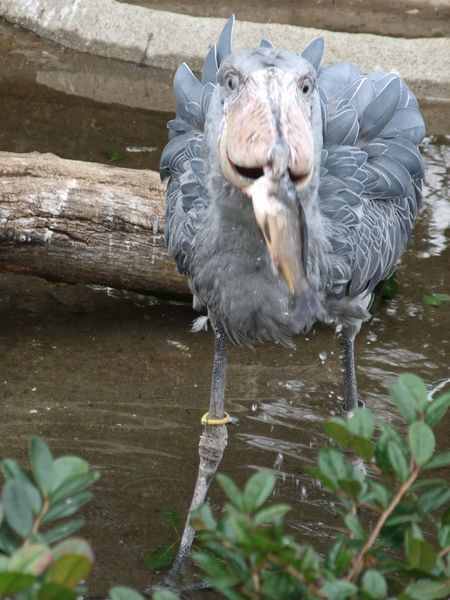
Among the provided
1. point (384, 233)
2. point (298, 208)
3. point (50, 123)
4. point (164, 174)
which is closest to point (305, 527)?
point (384, 233)

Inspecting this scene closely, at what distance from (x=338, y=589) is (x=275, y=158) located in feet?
3.31

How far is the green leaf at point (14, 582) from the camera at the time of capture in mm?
1679

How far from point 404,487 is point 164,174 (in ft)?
7.67

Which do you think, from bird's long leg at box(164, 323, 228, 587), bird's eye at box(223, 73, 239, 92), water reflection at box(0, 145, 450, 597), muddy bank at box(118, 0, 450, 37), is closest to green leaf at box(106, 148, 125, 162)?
water reflection at box(0, 145, 450, 597)

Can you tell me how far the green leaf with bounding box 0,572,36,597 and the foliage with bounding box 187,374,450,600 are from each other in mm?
391

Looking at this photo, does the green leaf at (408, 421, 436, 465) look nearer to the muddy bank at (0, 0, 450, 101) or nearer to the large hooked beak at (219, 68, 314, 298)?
A: the large hooked beak at (219, 68, 314, 298)

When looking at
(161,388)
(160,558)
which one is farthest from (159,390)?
(160,558)

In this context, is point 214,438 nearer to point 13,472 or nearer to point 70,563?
point 13,472

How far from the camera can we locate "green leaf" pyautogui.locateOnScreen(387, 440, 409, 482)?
82.3 inches

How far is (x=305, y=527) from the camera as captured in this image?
4.08 metres

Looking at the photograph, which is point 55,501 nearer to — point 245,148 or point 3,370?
point 245,148

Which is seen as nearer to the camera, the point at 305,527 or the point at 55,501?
the point at 55,501

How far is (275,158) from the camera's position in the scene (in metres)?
2.55

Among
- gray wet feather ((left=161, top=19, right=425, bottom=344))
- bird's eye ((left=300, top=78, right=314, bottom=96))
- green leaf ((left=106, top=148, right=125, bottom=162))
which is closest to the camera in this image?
bird's eye ((left=300, top=78, right=314, bottom=96))
